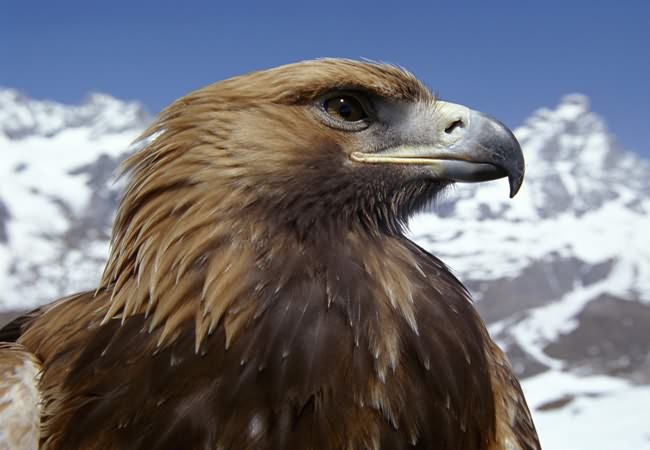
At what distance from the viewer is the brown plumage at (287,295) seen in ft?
6.63

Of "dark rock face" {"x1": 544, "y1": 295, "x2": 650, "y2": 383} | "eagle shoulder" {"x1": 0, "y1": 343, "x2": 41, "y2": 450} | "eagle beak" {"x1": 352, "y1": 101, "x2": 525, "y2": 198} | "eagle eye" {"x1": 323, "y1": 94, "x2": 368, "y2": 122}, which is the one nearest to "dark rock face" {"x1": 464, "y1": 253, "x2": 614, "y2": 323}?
"dark rock face" {"x1": 544, "y1": 295, "x2": 650, "y2": 383}

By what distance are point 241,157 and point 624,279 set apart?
186358 mm

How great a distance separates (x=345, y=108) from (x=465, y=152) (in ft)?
1.58

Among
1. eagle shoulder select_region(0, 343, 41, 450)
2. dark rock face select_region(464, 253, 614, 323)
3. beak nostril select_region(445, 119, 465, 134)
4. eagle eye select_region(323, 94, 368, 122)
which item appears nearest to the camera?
eagle shoulder select_region(0, 343, 41, 450)

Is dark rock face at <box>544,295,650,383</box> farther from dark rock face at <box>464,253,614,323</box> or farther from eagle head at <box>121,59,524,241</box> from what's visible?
eagle head at <box>121,59,524,241</box>

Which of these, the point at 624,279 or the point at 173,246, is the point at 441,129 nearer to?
the point at 173,246

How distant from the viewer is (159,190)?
241 cm

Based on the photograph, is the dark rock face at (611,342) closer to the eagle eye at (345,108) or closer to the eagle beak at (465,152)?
the eagle beak at (465,152)

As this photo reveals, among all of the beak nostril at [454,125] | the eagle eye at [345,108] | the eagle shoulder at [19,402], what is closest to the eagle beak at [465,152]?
the beak nostril at [454,125]

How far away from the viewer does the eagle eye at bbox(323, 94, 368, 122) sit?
2512mm

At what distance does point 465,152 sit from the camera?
2.56 m

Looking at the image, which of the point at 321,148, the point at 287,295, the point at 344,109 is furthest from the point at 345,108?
the point at 287,295

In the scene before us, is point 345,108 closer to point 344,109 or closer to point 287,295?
point 344,109

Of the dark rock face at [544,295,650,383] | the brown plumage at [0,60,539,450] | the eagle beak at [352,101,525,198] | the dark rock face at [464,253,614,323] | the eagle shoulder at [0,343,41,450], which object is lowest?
the eagle shoulder at [0,343,41,450]
